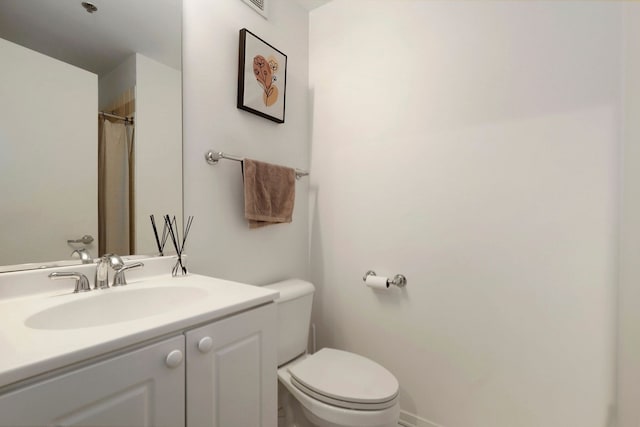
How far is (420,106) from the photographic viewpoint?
147 centimetres

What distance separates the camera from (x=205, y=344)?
0.73 metres

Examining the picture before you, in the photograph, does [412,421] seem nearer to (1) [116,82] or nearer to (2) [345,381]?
(2) [345,381]

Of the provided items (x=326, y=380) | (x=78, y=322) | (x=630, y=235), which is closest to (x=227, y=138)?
(x=78, y=322)

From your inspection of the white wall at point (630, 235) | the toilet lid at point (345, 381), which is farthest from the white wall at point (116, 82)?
the white wall at point (630, 235)

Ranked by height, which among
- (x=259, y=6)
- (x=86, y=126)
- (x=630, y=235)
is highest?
(x=259, y=6)

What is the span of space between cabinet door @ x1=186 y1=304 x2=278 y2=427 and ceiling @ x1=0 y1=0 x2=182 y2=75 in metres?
1.01

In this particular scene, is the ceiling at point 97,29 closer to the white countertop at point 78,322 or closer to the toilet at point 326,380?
the white countertop at point 78,322

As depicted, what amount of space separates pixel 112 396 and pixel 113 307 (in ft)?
1.39

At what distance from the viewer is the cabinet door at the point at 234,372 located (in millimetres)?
731

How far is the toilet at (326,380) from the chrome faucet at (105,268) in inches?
25.9

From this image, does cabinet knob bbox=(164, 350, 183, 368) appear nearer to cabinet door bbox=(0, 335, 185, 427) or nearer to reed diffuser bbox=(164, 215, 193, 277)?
cabinet door bbox=(0, 335, 185, 427)

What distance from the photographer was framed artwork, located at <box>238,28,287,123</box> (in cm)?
144

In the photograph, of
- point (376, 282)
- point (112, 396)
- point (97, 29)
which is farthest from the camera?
point (376, 282)

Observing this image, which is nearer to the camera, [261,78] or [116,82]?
[116,82]
